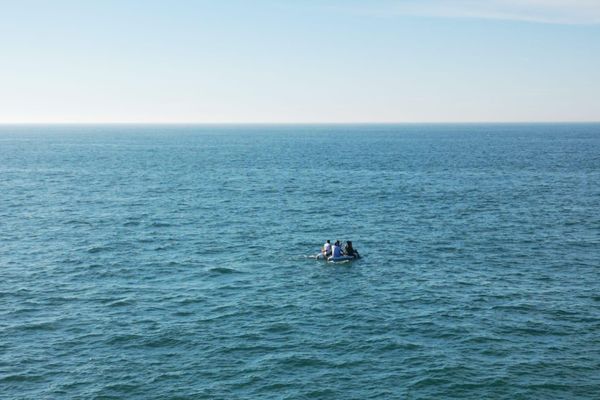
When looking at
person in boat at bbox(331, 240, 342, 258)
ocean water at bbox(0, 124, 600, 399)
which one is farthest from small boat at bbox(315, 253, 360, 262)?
ocean water at bbox(0, 124, 600, 399)

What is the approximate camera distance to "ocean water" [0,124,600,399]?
32.5m

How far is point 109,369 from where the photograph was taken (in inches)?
1321

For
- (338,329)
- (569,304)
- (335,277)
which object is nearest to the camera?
(338,329)

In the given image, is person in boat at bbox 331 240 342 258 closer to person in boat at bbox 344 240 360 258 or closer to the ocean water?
person in boat at bbox 344 240 360 258

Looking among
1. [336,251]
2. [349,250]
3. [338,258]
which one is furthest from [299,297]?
[349,250]

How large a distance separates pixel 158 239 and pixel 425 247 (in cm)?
3012

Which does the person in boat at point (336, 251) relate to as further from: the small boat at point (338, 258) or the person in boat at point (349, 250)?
the person in boat at point (349, 250)

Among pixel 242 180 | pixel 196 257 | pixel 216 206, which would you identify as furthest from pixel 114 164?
pixel 196 257

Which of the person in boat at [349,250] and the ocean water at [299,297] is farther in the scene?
the person in boat at [349,250]

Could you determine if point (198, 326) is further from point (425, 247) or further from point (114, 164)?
point (114, 164)

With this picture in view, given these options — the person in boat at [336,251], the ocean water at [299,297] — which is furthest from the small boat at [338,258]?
the ocean water at [299,297]

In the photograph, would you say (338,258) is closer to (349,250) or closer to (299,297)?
(349,250)

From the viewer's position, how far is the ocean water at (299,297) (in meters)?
32.5

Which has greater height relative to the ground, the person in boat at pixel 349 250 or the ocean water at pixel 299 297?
the person in boat at pixel 349 250
